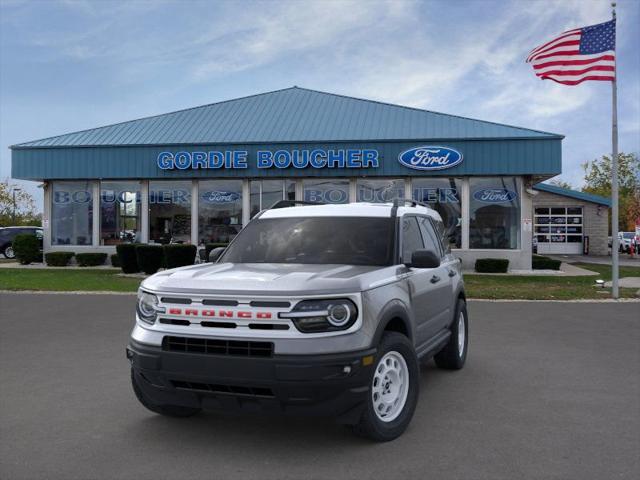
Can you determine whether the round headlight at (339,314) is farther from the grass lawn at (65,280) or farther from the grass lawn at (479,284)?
the grass lawn at (65,280)

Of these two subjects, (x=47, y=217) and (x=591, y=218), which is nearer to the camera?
(x=47, y=217)

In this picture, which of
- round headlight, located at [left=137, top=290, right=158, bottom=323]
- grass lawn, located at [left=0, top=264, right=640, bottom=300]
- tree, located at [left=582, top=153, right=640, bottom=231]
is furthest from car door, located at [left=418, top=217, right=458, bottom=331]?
tree, located at [left=582, top=153, right=640, bottom=231]

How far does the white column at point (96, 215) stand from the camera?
26188 mm

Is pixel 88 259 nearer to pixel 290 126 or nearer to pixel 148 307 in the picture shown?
pixel 290 126

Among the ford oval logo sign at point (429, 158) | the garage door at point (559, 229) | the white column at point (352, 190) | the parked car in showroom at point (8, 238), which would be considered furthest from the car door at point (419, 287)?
the garage door at point (559, 229)

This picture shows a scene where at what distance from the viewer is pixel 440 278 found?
20.8ft

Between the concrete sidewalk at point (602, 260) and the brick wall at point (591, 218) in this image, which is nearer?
the concrete sidewalk at point (602, 260)

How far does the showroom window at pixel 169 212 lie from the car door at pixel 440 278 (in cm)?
2003

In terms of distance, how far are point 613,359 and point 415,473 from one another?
191 inches

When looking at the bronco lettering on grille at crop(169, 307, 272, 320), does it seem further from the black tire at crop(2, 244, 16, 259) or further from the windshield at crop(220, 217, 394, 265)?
the black tire at crop(2, 244, 16, 259)

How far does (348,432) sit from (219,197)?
2151cm

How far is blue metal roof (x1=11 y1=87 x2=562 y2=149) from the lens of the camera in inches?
948

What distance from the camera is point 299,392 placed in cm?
404

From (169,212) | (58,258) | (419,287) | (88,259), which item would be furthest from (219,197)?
→ (419,287)
